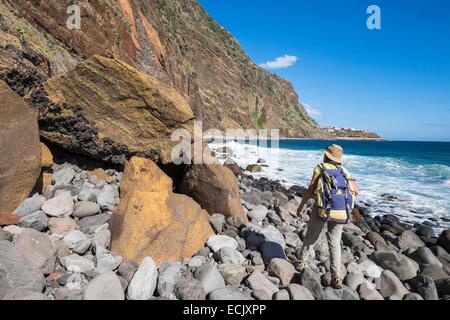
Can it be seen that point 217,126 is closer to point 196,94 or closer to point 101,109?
point 196,94

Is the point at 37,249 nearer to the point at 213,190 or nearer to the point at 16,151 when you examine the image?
the point at 16,151

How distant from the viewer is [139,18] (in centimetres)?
2266

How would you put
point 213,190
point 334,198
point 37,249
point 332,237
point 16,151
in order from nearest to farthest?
point 37,249
point 334,198
point 332,237
point 16,151
point 213,190

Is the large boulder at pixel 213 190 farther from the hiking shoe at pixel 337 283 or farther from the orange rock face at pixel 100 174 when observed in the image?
the hiking shoe at pixel 337 283

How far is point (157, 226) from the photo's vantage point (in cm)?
495

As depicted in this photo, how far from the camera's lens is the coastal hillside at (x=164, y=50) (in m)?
9.52

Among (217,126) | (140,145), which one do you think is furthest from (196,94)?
(140,145)

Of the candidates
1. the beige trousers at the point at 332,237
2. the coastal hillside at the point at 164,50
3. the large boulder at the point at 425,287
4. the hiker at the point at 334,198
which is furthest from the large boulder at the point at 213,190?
the coastal hillside at the point at 164,50

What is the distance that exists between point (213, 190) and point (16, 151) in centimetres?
350

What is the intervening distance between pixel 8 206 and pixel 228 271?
3564 mm

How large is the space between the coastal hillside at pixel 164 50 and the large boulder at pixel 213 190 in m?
3.68

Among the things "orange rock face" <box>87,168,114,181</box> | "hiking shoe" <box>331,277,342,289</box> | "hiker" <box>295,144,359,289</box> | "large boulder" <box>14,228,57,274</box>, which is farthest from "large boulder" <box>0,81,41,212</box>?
"hiking shoe" <box>331,277,342,289</box>

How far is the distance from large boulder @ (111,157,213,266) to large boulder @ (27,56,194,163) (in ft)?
4.73

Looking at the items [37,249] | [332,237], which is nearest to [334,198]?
[332,237]
